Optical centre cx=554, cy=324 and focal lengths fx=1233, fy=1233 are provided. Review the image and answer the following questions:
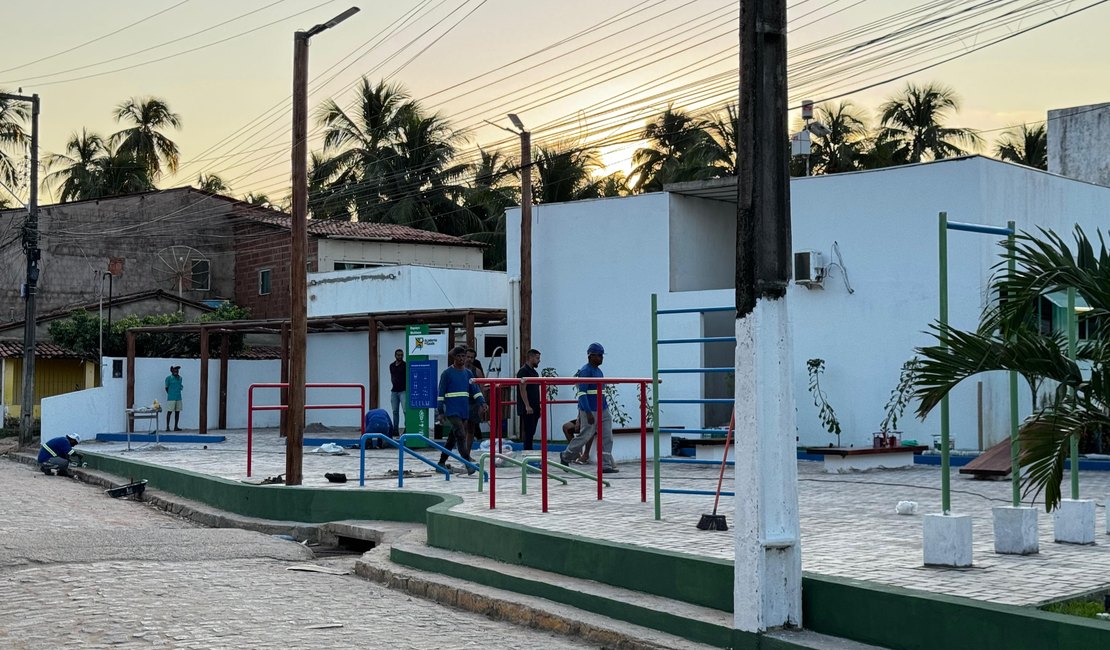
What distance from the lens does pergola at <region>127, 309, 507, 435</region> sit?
2805cm

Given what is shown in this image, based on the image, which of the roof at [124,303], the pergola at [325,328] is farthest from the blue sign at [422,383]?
the roof at [124,303]

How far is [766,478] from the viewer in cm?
795

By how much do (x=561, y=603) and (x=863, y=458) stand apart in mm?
10783

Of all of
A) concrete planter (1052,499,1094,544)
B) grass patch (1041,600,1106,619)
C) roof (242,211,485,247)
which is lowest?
grass patch (1041,600,1106,619)

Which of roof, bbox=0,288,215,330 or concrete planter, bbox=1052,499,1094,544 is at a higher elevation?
roof, bbox=0,288,215,330

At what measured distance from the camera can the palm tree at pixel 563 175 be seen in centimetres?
4900

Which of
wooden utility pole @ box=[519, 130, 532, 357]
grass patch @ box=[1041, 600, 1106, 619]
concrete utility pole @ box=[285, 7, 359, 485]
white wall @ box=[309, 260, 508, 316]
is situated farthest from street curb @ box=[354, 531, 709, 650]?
white wall @ box=[309, 260, 508, 316]

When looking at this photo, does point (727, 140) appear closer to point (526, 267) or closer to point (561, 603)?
point (526, 267)

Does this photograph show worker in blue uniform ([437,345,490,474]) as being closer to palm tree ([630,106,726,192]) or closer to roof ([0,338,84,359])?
roof ([0,338,84,359])

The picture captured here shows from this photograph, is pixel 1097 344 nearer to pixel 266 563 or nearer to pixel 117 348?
pixel 266 563

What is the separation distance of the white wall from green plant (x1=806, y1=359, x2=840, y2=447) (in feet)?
37.9

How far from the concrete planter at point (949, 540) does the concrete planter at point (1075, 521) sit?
66.3 inches

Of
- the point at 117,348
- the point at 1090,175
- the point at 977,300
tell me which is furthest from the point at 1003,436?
the point at 117,348

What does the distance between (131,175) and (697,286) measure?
3952cm
